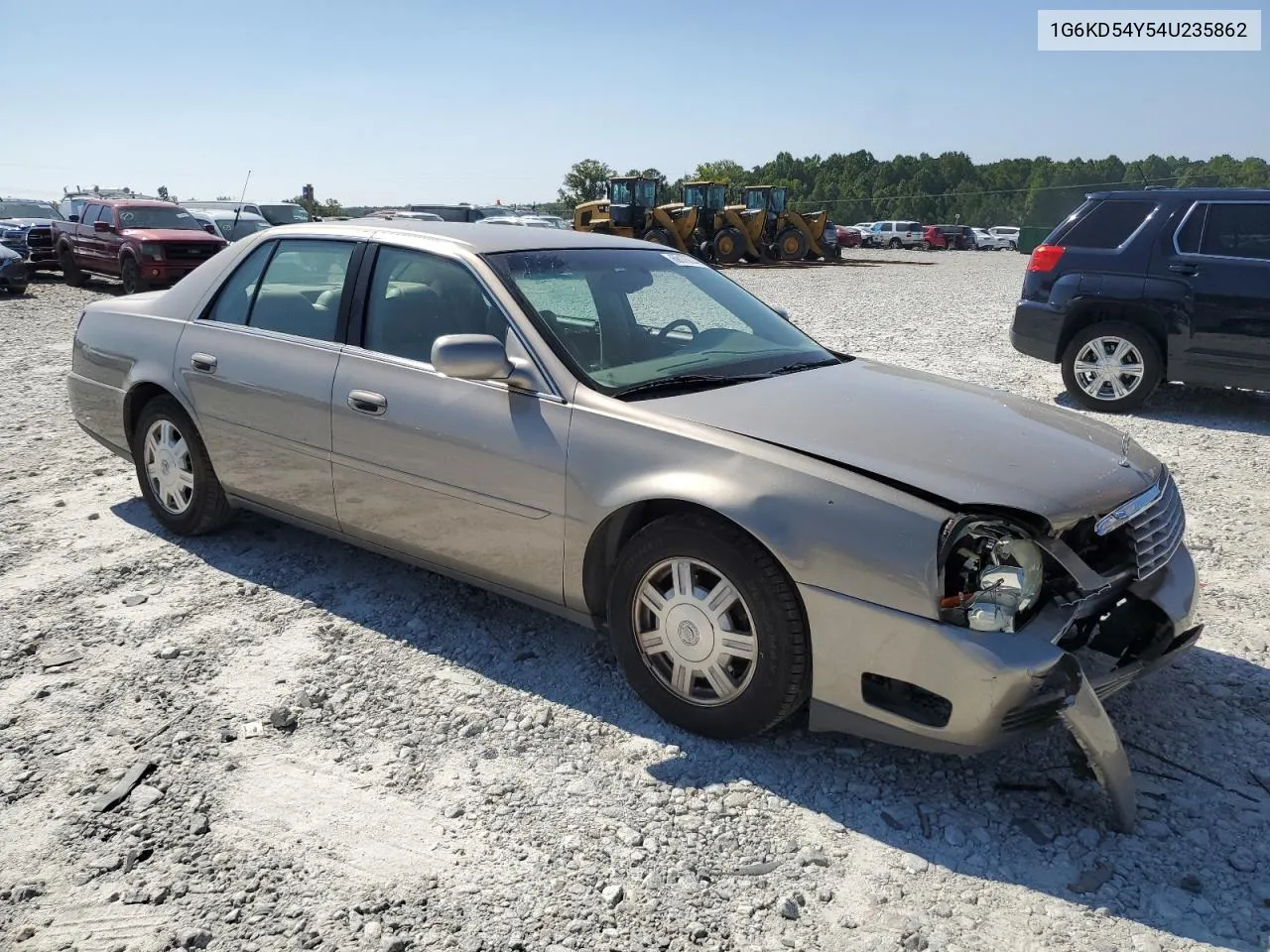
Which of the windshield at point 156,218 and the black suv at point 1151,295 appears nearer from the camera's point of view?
the black suv at point 1151,295

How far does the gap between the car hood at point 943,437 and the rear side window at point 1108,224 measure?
5.31 metres

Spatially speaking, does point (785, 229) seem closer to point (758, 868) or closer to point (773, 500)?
point (773, 500)

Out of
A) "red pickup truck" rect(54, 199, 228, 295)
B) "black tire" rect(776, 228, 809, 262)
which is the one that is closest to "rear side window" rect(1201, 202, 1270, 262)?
"red pickup truck" rect(54, 199, 228, 295)

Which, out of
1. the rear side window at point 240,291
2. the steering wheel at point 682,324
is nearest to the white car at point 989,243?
the steering wheel at point 682,324

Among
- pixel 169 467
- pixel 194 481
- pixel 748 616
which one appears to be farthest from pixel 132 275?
pixel 748 616

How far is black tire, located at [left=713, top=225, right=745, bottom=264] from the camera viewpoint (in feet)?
107

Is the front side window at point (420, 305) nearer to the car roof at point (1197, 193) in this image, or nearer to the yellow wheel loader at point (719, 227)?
the car roof at point (1197, 193)

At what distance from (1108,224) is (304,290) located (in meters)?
6.83

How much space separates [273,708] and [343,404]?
3.95 feet

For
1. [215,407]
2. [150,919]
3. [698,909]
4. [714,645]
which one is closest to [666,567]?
[714,645]

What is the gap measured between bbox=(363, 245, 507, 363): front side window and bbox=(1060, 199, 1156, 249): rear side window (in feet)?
21.3

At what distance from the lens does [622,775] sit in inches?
121

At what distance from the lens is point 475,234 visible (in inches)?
165

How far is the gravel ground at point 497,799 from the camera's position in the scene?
8.16 feet
